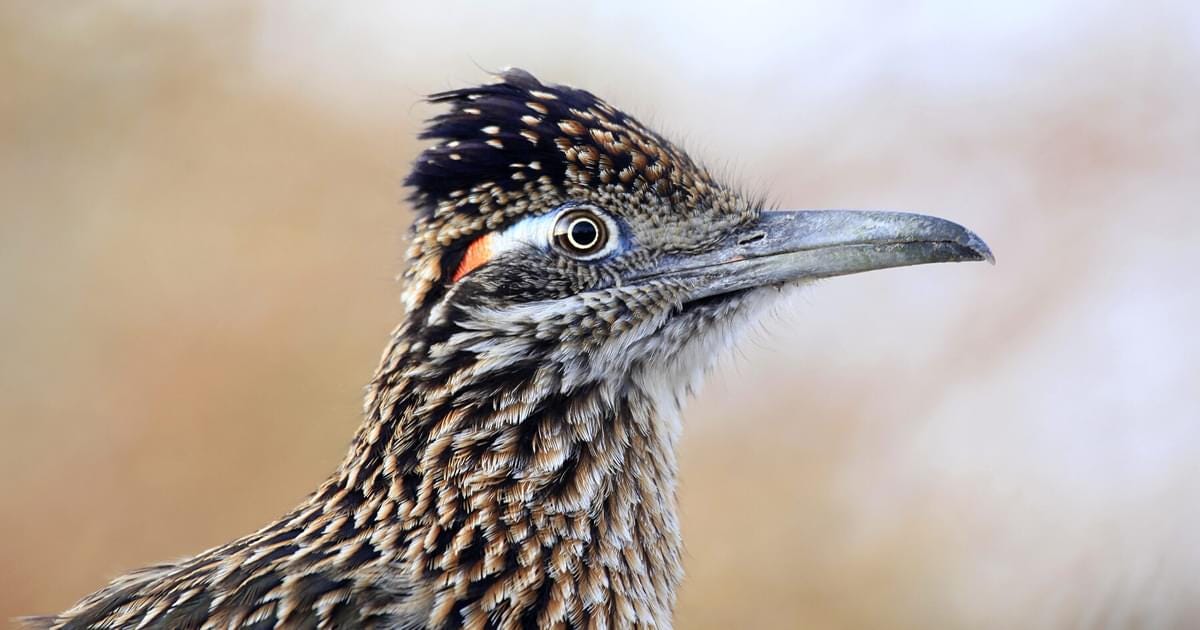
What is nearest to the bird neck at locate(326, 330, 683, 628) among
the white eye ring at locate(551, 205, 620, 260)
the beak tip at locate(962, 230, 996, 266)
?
the white eye ring at locate(551, 205, 620, 260)

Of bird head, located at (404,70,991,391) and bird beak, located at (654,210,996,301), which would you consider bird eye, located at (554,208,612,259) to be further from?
bird beak, located at (654,210,996,301)

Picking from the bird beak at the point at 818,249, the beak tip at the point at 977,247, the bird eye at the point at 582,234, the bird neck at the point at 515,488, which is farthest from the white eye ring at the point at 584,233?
the beak tip at the point at 977,247

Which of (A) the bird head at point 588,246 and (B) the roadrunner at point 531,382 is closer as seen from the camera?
(B) the roadrunner at point 531,382

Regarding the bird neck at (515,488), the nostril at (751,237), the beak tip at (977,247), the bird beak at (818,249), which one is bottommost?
the bird neck at (515,488)

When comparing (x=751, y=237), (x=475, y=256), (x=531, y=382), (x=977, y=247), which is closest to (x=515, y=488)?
(x=531, y=382)

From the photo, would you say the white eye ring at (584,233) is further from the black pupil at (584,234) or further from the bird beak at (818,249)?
the bird beak at (818,249)

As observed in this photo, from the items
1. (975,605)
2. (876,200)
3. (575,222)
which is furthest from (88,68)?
(975,605)

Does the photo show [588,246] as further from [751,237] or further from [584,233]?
[751,237]
